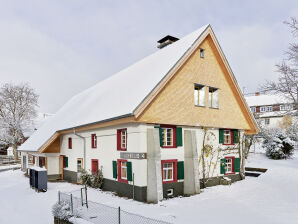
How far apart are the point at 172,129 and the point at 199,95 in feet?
11.6

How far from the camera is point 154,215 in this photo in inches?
428

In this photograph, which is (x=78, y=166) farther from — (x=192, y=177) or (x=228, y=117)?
(x=228, y=117)

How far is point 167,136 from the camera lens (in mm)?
15219

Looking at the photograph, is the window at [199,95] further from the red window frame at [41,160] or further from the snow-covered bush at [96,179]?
the red window frame at [41,160]

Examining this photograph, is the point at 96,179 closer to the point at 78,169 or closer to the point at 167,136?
the point at 78,169

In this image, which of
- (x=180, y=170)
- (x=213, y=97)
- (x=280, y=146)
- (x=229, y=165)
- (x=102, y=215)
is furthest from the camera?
(x=280, y=146)

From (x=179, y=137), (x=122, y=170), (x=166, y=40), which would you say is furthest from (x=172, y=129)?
(x=166, y=40)

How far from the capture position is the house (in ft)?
44.3

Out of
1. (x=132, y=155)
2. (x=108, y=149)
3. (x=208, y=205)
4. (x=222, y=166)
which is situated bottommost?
(x=208, y=205)

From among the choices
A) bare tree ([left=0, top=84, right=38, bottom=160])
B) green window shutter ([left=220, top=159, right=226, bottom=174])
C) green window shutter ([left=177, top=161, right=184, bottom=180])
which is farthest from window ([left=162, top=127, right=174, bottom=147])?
bare tree ([left=0, top=84, right=38, bottom=160])

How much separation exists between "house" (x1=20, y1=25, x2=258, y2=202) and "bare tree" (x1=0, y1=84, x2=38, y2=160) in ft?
91.3

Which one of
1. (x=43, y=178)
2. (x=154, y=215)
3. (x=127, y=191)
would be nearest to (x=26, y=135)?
(x=43, y=178)

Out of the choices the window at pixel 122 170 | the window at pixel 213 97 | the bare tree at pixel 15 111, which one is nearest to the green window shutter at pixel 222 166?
the window at pixel 213 97

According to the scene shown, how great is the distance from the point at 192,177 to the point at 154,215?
16.3 ft
